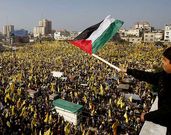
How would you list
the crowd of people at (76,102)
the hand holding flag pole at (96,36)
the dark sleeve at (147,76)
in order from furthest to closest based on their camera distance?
the crowd of people at (76,102) → the hand holding flag pole at (96,36) → the dark sleeve at (147,76)

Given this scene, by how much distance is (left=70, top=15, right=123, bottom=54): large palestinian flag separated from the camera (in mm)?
6038

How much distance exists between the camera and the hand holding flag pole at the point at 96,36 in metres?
6.04

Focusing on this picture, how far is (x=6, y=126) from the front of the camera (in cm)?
1499

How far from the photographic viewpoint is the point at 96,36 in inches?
247

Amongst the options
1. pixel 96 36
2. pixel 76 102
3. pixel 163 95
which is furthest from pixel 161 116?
pixel 76 102

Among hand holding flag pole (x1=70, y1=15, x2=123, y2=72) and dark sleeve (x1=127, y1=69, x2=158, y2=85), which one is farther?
hand holding flag pole (x1=70, y1=15, x2=123, y2=72)

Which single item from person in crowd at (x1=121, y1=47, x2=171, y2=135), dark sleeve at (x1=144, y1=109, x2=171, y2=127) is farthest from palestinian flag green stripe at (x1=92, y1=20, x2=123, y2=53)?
dark sleeve at (x1=144, y1=109, x2=171, y2=127)

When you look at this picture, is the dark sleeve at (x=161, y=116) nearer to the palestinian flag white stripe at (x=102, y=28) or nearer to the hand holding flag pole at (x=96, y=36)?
the hand holding flag pole at (x=96, y=36)

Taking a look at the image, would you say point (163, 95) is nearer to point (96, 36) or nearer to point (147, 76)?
point (147, 76)

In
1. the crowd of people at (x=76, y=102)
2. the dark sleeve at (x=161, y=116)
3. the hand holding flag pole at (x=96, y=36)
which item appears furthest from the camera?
the crowd of people at (x=76, y=102)

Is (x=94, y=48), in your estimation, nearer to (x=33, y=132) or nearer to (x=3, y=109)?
(x=33, y=132)

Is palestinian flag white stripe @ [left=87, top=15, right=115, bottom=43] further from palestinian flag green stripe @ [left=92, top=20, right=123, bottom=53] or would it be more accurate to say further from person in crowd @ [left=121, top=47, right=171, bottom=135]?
person in crowd @ [left=121, top=47, right=171, bottom=135]

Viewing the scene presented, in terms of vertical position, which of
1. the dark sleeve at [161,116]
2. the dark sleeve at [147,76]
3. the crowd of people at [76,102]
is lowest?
the crowd of people at [76,102]

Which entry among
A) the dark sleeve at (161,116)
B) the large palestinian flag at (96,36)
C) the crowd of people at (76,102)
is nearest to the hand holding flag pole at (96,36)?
the large palestinian flag at (96,36)
